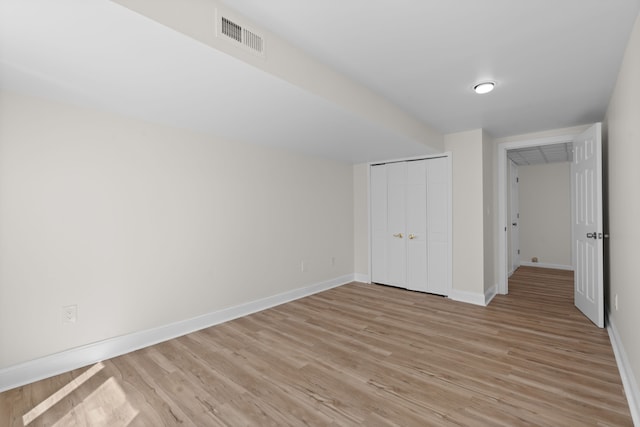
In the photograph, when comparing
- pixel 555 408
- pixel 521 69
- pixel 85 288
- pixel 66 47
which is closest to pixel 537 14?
pixel 521 69

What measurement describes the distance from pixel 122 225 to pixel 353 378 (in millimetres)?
2253

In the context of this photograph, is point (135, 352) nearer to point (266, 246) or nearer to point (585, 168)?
point (266, 246)

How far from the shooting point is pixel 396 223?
4.83m

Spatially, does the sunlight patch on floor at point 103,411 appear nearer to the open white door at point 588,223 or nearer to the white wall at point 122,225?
the white wall at point 122,225

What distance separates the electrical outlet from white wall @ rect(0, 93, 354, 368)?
36 millimetres

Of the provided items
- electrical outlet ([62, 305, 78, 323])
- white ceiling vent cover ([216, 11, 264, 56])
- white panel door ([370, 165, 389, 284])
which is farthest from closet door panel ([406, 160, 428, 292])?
electrical outlet ([62, 305, 78, 323])

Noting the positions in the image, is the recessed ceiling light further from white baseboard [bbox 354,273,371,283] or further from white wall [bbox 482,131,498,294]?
white baseboard [bbox 354,273,371,283]

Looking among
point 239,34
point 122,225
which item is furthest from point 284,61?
point 122,225

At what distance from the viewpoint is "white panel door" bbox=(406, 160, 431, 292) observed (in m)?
4.53

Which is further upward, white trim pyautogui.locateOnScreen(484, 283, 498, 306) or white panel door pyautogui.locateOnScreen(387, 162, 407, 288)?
white panel door pyautogui.locateOnScreen(387, 162, 407, 288)

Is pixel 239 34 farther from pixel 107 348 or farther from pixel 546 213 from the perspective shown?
pixel 546 213

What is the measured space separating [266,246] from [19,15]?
2.89m

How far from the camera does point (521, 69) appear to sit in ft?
7.86

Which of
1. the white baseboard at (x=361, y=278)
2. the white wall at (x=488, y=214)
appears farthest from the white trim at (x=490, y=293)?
the white baseboard at (x=361, y=278)
